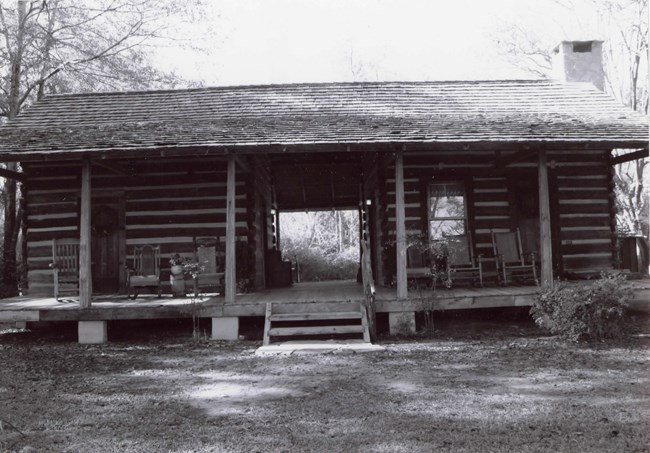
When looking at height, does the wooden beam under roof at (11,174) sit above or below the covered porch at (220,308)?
above

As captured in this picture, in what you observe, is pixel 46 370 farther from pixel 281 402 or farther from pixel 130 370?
pixel 281 402

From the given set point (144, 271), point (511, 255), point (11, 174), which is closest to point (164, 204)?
point (144, 271)

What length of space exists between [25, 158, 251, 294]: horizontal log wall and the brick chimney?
7952 millimetres

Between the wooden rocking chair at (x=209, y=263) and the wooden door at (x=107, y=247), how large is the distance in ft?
5.53

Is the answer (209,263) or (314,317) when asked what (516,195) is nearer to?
(314,317)

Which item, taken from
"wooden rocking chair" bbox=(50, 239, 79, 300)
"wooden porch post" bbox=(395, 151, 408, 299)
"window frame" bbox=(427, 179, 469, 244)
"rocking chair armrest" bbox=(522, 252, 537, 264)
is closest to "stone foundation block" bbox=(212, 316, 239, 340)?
"wooden porch post" bbox=(395, 151, 408, 299)

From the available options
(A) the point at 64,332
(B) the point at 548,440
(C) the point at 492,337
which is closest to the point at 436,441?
(B) the point at 548,440

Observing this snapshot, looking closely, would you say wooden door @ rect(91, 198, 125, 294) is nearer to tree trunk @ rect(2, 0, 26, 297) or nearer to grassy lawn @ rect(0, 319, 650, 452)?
grassy lawn @ rect(0, 319, 650, 452)

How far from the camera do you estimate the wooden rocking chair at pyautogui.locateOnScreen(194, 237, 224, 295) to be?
9.21 m

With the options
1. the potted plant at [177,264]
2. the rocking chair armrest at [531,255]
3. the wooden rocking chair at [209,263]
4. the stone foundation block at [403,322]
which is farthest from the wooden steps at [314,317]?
the rocking chair armrest at [531,255]

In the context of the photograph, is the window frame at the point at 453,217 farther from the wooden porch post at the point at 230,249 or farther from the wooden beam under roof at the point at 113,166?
the wooden beam under roof at the point at 113,166

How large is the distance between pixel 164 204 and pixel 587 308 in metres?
7.67

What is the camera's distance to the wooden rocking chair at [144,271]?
921 centimetres

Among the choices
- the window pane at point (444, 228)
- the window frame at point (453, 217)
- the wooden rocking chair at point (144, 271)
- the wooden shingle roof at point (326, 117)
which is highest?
the wooden shingle roof at point (326, 117)
